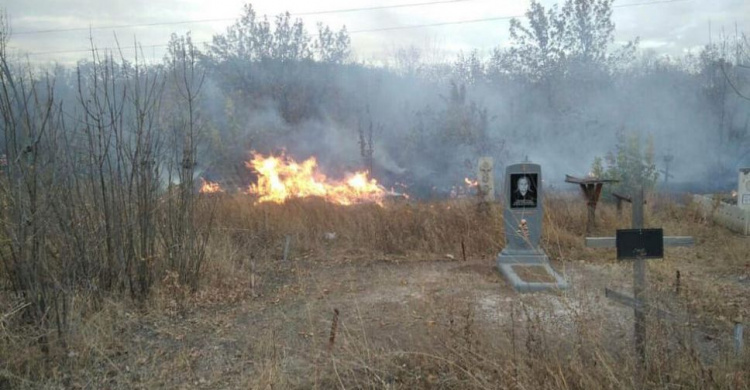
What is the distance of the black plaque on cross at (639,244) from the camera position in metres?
3.69


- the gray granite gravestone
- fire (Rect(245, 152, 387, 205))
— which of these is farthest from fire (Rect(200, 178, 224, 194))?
the gray granite gravestone

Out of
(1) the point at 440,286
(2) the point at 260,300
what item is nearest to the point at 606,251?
(1) the point at 440,286

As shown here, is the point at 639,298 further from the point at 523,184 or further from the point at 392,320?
the point at 523,184

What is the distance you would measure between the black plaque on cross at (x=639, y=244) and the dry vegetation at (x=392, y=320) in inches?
21.1

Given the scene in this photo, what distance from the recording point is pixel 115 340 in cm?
498

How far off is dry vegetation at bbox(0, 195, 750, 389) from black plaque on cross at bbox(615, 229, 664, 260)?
536 mm

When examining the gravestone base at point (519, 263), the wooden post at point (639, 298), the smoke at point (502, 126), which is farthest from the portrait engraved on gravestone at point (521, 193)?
the smoke at point (502, 126)

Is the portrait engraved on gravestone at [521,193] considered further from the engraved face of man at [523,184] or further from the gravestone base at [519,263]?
the gravestone base at [519,263]

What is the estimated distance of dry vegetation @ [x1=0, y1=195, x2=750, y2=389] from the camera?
3.78m

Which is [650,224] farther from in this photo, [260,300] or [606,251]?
[260,300]

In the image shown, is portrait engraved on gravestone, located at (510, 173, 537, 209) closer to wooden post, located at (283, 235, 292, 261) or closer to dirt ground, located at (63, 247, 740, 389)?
dirt ground, located at (63, 247, 740, 389)

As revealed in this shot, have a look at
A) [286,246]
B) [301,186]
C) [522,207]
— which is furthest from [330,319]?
[301,186]

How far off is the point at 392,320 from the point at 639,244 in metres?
2.76

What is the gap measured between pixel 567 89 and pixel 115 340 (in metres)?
26.6
